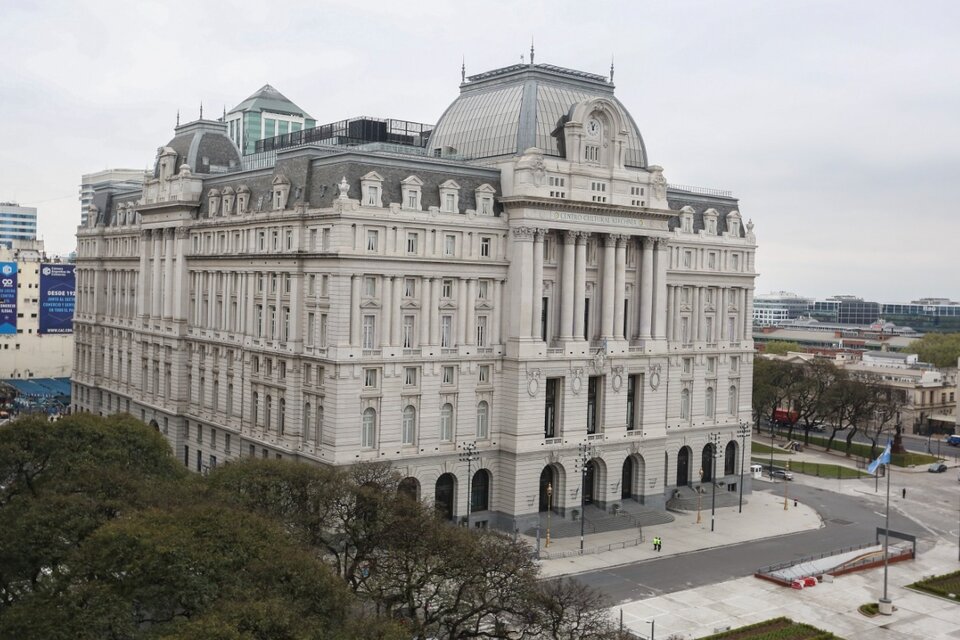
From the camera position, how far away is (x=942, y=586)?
89.0 m

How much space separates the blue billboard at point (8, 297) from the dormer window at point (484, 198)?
385ft

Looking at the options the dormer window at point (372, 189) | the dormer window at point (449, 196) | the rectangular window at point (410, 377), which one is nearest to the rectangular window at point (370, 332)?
the rectangular window at point (410, 377)

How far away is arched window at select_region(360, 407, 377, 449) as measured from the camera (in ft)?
307

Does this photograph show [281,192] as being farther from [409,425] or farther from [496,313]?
[409,425]

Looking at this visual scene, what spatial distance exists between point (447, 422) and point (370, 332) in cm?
1251

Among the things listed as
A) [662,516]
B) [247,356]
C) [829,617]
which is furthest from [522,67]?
[829,617]

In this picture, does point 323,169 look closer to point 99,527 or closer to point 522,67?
point 522,67

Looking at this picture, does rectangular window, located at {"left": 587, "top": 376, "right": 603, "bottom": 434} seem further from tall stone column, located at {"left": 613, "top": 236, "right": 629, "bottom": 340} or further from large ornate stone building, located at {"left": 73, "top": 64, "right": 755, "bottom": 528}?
tall stone column, located at {"left": 613, "top": 236, "right": 629, "bottom": 340}

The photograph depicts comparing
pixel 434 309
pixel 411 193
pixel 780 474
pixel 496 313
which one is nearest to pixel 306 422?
pixel 434 309

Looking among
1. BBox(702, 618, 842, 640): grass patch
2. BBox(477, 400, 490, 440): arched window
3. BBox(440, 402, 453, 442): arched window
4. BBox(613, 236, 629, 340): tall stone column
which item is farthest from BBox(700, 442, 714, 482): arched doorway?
BBox(702, 618, 842, 640): grass patch

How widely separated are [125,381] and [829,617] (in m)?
95.2

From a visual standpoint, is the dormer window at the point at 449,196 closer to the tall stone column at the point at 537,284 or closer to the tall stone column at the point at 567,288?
the tall stone column at the point at 537,284

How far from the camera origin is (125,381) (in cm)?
13538

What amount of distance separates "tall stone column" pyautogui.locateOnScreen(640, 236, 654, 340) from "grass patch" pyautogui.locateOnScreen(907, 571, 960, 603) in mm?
37194
